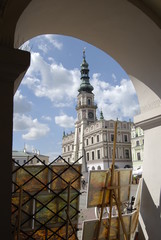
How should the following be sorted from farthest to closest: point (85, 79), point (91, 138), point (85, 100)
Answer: point (85, 79) < point (85, 100) < point (91, 138)

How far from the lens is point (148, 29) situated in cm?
236

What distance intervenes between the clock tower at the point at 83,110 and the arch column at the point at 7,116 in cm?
3960

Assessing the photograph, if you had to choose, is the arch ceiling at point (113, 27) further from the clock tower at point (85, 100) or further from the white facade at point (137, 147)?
the clock tower at point (85, 100)

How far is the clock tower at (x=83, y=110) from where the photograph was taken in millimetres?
42219

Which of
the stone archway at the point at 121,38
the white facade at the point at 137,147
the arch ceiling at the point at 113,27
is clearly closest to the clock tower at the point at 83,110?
the white facade at the point at 137,147

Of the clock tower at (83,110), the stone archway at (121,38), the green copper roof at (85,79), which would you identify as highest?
the green copper roof at (85,79)

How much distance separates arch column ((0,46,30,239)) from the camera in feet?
4.36

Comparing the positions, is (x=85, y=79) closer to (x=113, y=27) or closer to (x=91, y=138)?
(x=91, y=138)

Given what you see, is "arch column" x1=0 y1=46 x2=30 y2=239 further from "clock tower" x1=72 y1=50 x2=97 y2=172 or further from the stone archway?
"clock tower" x1=72 y1=50 x2=97 y2=172

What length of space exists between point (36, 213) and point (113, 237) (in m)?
1.11

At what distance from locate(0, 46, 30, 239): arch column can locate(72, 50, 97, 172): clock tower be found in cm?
3960

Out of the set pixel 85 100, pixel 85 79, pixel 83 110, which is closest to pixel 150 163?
pixel 83 110

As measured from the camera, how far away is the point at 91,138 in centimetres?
3919

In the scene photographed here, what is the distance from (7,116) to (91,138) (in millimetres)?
37977
